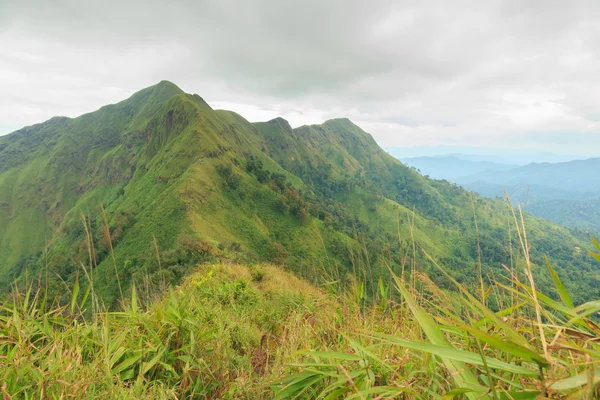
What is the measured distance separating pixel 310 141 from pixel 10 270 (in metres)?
140

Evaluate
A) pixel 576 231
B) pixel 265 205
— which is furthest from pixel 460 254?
pixel 576 231

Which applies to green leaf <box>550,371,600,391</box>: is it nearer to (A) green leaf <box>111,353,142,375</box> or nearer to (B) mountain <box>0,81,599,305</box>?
(B) mountain <box>0,81,599,305</box>

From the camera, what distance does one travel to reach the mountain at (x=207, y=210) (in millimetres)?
19128

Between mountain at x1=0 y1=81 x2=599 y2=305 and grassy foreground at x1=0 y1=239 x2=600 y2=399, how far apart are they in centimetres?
33

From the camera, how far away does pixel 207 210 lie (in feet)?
147

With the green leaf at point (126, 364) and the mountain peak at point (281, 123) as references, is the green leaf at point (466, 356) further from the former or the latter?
the mountain peak at point (281, 123)

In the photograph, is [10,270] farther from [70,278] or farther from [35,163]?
[35,163]

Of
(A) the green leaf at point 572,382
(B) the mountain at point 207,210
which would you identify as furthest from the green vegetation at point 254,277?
(B) the mountain at point 207,210

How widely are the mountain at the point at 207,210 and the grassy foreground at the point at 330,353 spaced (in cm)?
33

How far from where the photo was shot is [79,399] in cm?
163

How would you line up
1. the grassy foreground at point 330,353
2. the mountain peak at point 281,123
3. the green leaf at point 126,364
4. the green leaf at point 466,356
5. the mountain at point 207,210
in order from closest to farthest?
1. the green leaf at point 466,356
2. the grassy foreground at point 330,353
3. the green leaf at point 126,364
4. the mountain at point 207,210
5. the mountain peak at point 281,123

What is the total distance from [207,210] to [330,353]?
46125 mm

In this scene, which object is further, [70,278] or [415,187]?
[415,187]

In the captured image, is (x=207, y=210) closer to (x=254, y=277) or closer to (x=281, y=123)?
(x=254, y=277)
